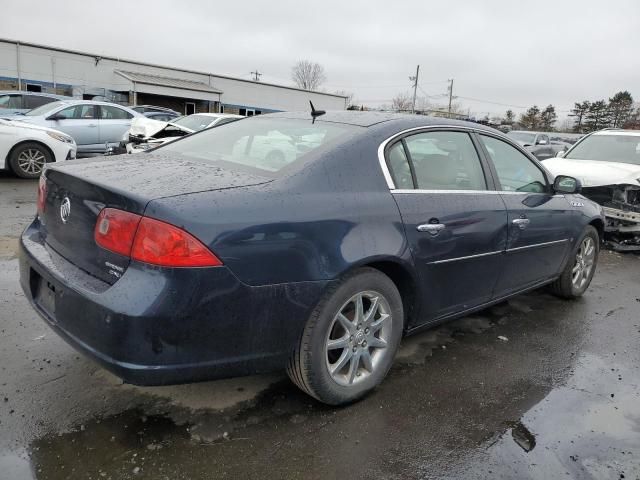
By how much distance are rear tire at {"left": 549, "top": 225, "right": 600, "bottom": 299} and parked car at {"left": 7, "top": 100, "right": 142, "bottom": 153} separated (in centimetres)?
1063

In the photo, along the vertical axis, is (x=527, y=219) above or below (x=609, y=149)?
below

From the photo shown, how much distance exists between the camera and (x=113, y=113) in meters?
12.4

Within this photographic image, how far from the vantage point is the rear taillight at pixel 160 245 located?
2.05 m

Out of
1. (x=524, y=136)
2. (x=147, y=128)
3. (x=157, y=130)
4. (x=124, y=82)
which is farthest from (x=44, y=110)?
(x=124, y=82)

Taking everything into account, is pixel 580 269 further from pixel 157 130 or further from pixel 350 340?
pixel 157 130

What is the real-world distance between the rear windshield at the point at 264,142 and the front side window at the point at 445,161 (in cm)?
45

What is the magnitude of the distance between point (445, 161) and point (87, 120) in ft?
35.3

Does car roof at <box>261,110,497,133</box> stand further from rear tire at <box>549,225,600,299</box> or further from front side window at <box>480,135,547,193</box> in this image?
rear tire at <box>549,225,600,299</box>

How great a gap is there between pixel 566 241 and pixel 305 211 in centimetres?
296

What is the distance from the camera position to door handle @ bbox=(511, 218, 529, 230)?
360 centimetres

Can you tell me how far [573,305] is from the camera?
4.77m

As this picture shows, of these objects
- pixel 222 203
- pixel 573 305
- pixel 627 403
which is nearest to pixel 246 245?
pixel 222 203

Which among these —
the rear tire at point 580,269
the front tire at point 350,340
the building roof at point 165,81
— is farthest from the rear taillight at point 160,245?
the building roof at point 165,81

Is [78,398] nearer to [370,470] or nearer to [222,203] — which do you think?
[222,203]
